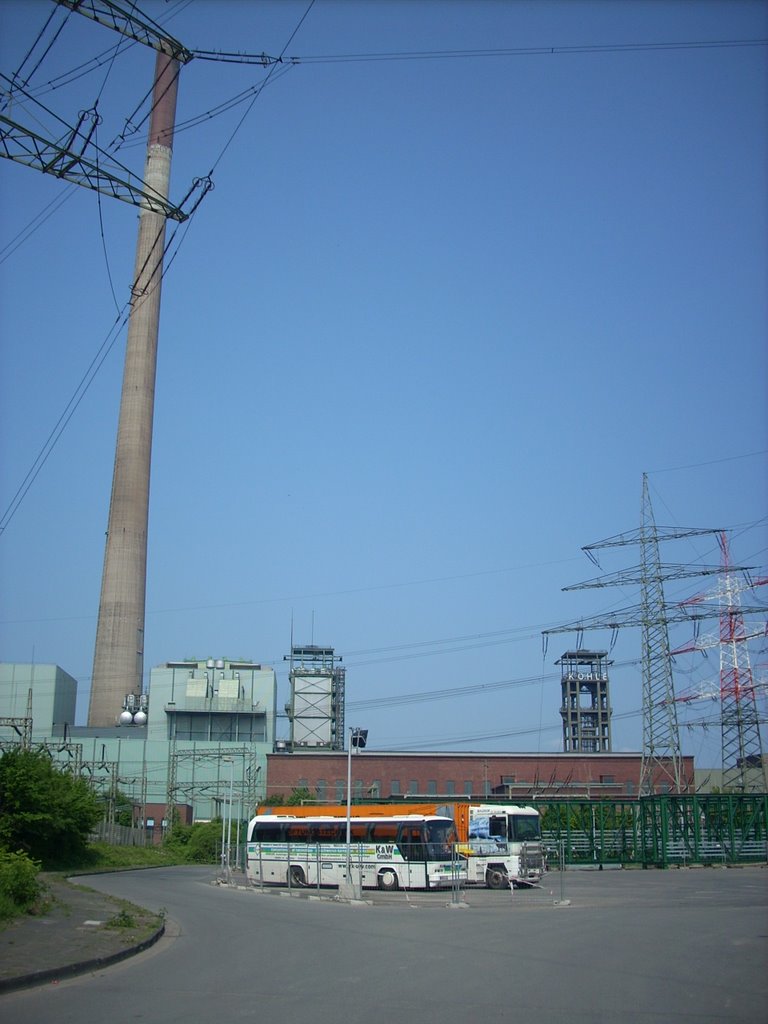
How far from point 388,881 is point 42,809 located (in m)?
13.0

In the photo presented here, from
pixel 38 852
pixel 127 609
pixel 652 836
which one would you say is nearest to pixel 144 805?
pixel 127 609

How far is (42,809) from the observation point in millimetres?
35156

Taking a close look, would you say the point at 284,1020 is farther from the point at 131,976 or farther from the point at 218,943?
the point at 218,943

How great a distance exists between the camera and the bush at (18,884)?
17.6 metres

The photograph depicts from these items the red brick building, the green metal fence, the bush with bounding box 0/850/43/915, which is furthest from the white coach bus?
the red brick building

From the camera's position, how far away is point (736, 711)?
60.3m

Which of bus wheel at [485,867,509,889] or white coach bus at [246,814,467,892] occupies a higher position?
white coach bus at [246,814,467,892]

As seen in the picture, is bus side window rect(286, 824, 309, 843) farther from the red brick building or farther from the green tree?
the red brick building

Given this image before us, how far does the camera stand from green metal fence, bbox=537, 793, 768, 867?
156 feet

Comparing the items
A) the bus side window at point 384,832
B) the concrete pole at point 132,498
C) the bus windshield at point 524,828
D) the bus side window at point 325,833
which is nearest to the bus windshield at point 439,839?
the bus side window at point 384,832

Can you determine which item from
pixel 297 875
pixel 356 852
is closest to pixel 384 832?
pixel 356 852

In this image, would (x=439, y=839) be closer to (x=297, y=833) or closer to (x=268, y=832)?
(x=297, y=833)

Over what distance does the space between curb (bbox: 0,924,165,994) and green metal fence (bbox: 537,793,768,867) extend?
3553 centimetres

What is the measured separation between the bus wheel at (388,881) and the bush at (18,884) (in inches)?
601
